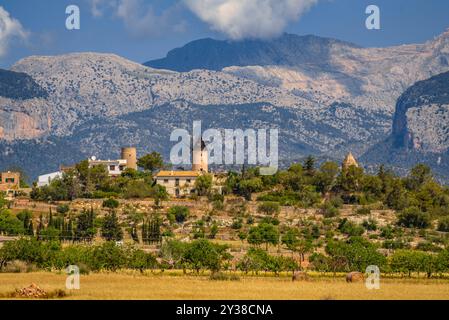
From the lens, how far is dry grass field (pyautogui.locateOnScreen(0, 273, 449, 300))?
1545 inches

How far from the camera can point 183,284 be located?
4625 centimetres

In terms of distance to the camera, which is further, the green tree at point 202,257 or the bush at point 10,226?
the bush at point 10,226

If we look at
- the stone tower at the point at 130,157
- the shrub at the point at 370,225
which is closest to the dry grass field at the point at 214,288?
the shrub at the point at 370,225

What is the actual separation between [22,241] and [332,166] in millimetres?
48257

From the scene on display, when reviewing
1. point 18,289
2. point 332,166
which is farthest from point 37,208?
point 18,289

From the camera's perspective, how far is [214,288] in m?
43.8

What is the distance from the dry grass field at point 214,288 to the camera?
129 ft

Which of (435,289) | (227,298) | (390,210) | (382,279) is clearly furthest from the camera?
(390,210)

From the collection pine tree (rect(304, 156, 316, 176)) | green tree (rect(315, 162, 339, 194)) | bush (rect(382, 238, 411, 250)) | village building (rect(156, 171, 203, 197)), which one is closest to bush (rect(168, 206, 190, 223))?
village building (rect(156, 171, 203, 197))

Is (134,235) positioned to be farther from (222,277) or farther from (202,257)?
(222,277)

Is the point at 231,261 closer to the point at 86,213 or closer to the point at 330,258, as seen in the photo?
the point at 330,258

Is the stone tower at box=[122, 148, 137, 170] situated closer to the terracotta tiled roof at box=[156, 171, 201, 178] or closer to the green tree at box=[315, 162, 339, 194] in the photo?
the terracotta tiled roof at box=[156, 171, 201, 178]

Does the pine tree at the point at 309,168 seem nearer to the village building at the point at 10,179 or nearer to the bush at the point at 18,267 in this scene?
→ the village building at the point at 10,179

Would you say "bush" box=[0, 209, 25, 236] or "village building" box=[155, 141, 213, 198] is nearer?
"bush" box=[0, 209, 25, 236]
